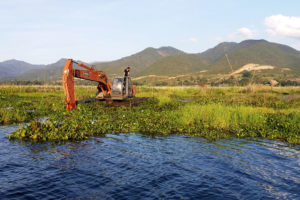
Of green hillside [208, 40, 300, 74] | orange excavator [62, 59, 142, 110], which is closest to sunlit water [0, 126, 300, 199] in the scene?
orange excavator [62, 59, 142, 110]

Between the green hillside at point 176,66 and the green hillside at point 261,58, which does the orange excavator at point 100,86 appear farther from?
the green hillside at point 176,66

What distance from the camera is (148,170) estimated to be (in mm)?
7539

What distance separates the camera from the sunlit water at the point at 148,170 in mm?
6086

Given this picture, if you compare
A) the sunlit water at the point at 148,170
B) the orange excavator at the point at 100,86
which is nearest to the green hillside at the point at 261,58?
the orange excavator at the point at 100,86

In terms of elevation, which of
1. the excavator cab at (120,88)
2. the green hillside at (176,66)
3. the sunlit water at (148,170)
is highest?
the green hillside at (176,66)

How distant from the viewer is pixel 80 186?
633 cm

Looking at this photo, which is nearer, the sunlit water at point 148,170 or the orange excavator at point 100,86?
the sunlit water at point 148,170

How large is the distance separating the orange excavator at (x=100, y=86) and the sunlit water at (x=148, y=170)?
7920mm

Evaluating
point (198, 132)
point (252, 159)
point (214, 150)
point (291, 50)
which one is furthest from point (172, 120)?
point (291, 50)

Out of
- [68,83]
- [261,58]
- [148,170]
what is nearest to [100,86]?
[68,83]

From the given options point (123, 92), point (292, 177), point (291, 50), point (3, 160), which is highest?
point (291, 50)

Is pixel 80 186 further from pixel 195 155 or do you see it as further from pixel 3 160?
pixel 195 155

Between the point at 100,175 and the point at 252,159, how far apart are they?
5468mm

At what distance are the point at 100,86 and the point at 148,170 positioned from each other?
1912 cm
